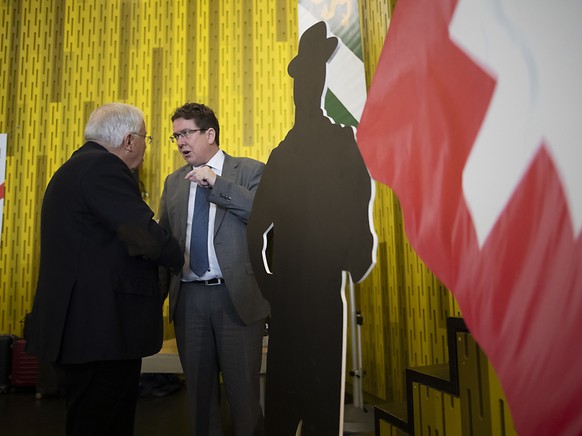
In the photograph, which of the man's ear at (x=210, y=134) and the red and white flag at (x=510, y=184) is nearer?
the red and white flag at (x=510, y=184)

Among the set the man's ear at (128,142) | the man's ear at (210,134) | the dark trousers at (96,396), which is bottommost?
the dark trousers at (96,396)

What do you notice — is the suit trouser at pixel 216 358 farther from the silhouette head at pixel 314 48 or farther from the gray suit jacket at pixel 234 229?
the silhouette head at pixel 314 48

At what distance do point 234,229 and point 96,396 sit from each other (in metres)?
0.74

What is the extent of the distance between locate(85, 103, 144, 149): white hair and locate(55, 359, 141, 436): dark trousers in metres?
0.73

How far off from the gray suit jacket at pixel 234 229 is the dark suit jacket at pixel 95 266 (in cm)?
31

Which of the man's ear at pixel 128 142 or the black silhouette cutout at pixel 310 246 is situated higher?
the man's ear at pixel 128 142

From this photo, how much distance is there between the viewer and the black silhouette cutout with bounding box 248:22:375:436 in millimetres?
1175

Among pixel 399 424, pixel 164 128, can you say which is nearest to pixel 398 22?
pixel 399 424

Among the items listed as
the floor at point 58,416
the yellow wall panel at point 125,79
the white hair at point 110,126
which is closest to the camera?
the white hair at point 110,126

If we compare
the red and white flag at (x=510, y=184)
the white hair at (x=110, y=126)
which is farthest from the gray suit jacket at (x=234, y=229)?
the red and white flag at (x=510, y=184)

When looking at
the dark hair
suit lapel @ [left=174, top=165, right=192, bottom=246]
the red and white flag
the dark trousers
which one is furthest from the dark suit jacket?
the red and white flag

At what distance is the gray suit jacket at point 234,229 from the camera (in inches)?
69.6

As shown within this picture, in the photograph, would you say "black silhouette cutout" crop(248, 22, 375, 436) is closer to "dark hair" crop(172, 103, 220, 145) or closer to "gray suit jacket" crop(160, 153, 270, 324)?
"gray suit jacket" crop(160, 153, 270, 324)

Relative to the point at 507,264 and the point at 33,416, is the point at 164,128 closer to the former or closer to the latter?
the point at 33,416
